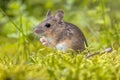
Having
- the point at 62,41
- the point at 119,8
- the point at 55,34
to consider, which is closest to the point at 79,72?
the point at 62,41

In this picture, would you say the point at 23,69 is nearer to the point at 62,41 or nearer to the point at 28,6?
the point at 62,41

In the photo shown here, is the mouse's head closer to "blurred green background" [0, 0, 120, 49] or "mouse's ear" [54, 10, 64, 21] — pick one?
"mouse's ear" [54, 10, 64, 21]

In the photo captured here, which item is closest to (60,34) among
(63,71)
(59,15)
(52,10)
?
(59,15)

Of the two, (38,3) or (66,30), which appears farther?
(38,3)

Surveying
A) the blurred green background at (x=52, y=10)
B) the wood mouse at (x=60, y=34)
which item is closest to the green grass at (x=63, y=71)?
the wood mouse at (x=60, y=34)

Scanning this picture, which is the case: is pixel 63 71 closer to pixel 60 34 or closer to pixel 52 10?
pixel 60 34

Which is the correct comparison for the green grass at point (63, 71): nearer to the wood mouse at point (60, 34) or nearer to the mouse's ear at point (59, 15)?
the wood mouse at point (60, 34)

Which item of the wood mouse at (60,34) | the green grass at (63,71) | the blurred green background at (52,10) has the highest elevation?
the blurred green background at (52,10)
